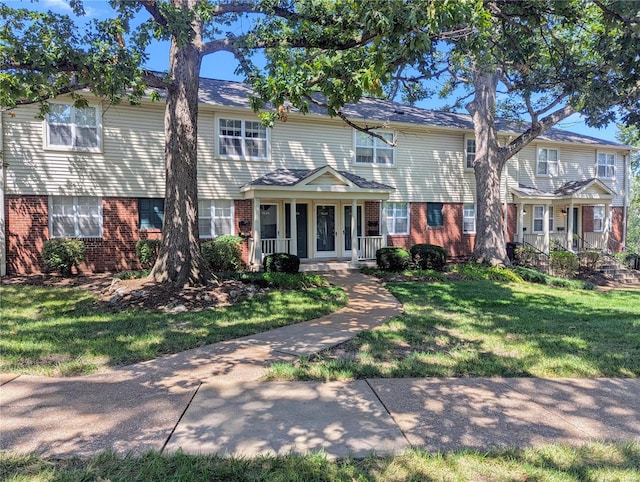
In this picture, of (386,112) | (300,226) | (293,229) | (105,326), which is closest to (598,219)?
(386,112)

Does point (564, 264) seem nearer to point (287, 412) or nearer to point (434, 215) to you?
point (434, 215)

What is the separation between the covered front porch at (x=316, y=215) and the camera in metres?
14.0

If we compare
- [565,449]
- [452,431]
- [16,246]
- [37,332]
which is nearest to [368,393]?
[452,431]

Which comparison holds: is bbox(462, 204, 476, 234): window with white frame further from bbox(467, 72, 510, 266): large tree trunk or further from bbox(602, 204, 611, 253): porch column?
bbox(602, 204, 611, 253): porch column

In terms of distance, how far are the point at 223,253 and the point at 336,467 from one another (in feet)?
37.3

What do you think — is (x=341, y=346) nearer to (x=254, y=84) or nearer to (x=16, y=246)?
(x=254, y=84)

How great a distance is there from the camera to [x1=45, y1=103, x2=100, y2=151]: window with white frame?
12811mm

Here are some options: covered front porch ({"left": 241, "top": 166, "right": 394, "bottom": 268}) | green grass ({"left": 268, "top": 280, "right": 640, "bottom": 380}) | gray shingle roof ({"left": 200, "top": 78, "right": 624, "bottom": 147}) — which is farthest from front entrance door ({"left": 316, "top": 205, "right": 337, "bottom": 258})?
green grass ({"left": 268, "top": 280, "right": 640, "bottom": 380})

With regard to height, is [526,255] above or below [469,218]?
below

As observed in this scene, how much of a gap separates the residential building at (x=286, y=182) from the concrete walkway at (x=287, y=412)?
6.37 meters

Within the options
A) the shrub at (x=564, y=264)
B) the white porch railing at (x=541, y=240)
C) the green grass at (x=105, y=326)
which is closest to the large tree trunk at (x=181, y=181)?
the green grass at (x=105, y=326)

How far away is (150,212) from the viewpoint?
45.9 ft

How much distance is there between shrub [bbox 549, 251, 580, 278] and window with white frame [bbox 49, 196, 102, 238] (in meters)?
17.2

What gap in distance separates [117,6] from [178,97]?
7.95 ft
